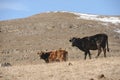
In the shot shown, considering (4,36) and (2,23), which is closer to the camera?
(4,36)

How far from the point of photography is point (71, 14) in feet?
251

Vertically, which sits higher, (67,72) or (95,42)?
(95,42)

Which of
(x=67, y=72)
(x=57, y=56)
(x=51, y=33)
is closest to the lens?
(x=67, y=72)

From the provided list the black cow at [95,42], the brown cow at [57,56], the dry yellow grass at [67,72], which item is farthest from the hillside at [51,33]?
the dry yellow grass at [67,72]

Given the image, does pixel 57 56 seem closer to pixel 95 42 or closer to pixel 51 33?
pixel 95 42

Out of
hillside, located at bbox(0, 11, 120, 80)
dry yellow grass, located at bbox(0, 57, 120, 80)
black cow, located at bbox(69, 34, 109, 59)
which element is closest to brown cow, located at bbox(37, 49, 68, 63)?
black cow, located at bbox(69, 34, 109, 59)

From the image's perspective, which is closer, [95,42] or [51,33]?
[95,42]

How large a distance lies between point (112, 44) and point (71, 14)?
20.3m

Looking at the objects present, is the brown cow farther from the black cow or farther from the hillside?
the hillside

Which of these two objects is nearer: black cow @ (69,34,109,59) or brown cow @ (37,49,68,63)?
brown cow @ (37,49,68,63)

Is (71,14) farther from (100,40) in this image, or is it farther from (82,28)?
(100,40)

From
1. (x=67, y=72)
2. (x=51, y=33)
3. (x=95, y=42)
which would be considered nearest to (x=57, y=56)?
(x=95, y=42)

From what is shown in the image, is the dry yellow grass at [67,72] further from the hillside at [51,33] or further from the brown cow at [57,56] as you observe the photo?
the hillside at [51,33]

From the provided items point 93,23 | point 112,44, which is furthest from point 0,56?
point 93,23
